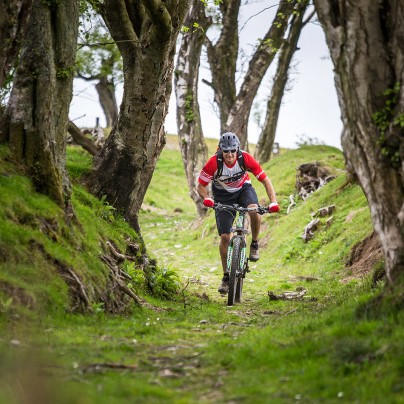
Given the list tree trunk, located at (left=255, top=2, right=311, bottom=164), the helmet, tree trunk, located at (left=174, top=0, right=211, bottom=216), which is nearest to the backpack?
the helmet

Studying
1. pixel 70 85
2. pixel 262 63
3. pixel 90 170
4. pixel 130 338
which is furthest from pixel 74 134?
pixel 130 338

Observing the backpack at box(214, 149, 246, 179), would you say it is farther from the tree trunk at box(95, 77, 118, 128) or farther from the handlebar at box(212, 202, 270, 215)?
the tree trunk at box(95, 77, 118, 128)

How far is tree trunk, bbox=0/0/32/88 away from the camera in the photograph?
12.1m

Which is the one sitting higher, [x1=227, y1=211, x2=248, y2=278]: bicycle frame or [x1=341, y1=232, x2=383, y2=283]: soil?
[x1=227, y1=211, x2=248, y2=278]: bicycle frame

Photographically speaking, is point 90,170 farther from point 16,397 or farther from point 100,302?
point 16,397

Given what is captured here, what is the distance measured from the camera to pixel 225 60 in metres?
29.2

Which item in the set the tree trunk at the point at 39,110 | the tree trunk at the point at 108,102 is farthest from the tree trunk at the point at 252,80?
the tree trunk at the point at 108,102

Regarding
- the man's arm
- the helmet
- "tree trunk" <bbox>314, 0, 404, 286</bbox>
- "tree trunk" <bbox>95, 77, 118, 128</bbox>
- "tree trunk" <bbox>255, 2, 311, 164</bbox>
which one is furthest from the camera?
"tree trunk" <bbox>95, 77, 118, 128</bbox>

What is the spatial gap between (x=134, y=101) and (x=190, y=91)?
13.7 m

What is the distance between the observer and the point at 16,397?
4895mm

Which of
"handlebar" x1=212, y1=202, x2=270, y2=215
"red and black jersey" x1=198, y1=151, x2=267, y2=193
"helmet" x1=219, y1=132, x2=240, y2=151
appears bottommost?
"handlebar" x1=212, y1=202, x2=270, y2=215

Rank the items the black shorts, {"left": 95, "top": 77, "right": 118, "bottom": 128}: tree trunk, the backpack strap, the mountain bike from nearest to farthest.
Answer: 1. the mountain bike
2. the backpack strap
3. the black shorts
4. {"left": 95, "top": 77, "right": 118, "bottom": 128}: tree trunk

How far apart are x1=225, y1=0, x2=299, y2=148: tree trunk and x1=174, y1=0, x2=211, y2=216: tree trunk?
4.51 ft

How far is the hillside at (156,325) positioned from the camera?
20.0ft
